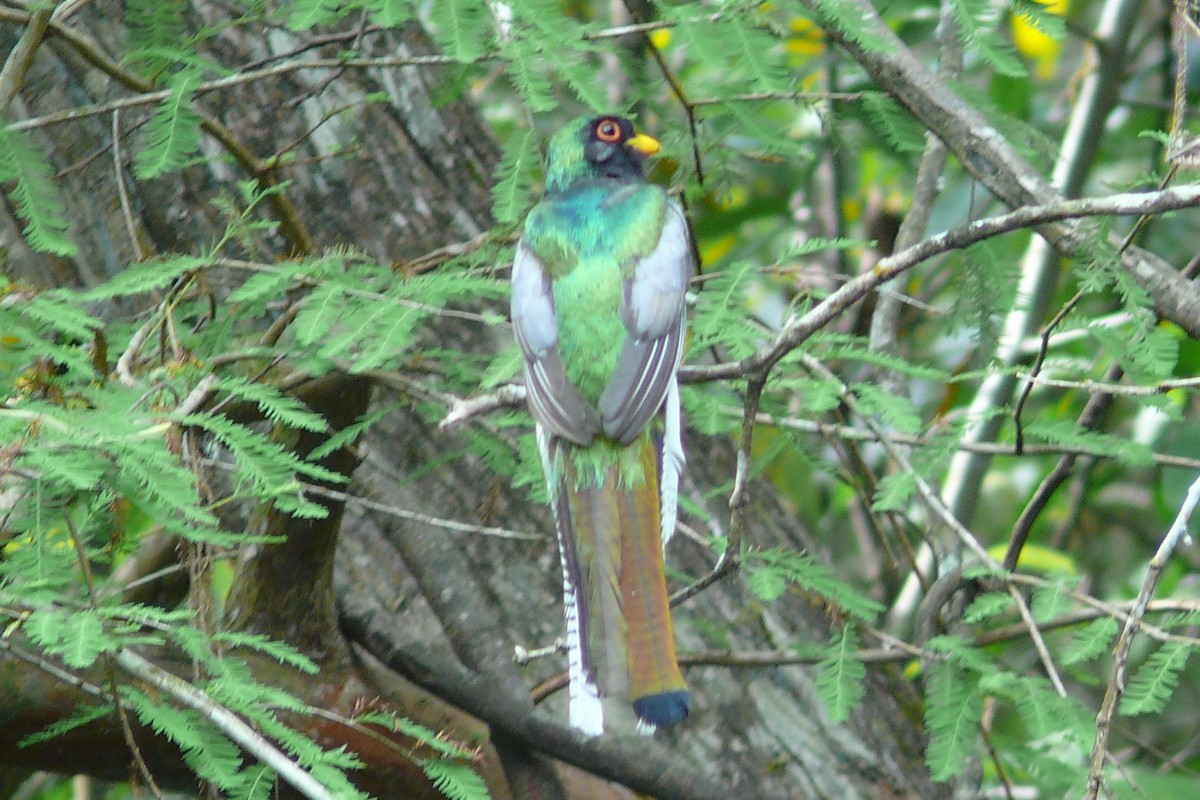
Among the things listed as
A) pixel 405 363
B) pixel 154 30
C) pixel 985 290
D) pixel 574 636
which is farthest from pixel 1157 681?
pixel 154 30

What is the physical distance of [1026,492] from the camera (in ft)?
24.4

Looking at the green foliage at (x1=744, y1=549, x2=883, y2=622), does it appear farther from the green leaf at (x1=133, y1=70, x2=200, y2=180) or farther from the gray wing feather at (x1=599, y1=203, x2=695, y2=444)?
the green leaf at (x1=133, y1=70, x2=200, y2=180)

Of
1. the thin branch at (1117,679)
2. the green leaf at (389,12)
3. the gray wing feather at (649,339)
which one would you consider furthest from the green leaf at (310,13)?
the thin branch at (1117,679)

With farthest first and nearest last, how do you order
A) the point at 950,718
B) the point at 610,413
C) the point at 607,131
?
the point at 607,131 < the point at 950,718 < the point at 610,413

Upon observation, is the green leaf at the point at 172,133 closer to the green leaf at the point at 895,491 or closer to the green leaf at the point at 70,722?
the green leaf at the point at 70,722

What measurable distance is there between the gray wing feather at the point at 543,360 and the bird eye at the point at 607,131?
718 millimetres

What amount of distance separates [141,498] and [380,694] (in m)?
1.37

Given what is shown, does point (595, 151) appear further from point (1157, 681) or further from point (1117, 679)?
point (1117, 679)

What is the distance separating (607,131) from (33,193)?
70.6 inches

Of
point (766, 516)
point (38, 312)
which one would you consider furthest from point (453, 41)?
point (766, 516)

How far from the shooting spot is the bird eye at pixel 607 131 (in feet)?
13.9

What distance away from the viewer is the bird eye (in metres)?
4.23

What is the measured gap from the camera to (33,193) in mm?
3154

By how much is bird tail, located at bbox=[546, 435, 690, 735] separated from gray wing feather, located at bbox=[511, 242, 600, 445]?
101 millimetres
